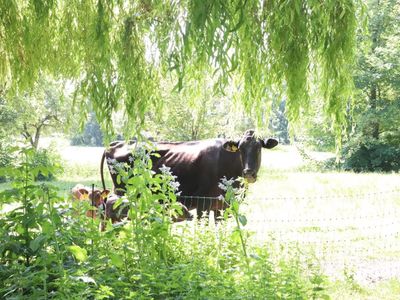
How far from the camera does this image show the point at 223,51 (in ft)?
7.80

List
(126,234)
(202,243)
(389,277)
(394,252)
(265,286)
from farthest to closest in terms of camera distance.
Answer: (394,252) → (389,277) → (202,243) → (126,234) → (265,286)

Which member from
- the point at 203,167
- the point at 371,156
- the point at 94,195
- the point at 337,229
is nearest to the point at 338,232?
the point at 337,229

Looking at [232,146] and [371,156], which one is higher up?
[232,146]

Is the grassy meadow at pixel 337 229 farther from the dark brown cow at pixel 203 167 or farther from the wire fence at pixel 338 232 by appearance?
the dark brown cow at pixel 203 167

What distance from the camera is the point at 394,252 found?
7125 mm

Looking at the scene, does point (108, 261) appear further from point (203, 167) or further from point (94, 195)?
point (203, 167)

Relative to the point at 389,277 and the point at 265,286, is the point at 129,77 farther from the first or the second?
the point at 389,277

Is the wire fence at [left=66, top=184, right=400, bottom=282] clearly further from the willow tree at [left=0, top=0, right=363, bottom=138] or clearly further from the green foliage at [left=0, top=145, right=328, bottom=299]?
the willow tree at [left=0, top=0, right=363, bottom=138]

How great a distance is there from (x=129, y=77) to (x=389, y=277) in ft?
14.2

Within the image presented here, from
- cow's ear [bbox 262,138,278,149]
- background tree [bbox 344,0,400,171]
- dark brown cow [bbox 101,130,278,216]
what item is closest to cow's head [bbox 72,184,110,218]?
dark brown cow [bbox 101,130,278,216]

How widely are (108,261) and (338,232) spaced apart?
20.5ft

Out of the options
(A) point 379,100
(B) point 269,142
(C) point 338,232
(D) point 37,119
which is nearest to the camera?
(B) point 269,142

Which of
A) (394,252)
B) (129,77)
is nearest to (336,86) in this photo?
(129,77)

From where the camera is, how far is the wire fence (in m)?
5.89
